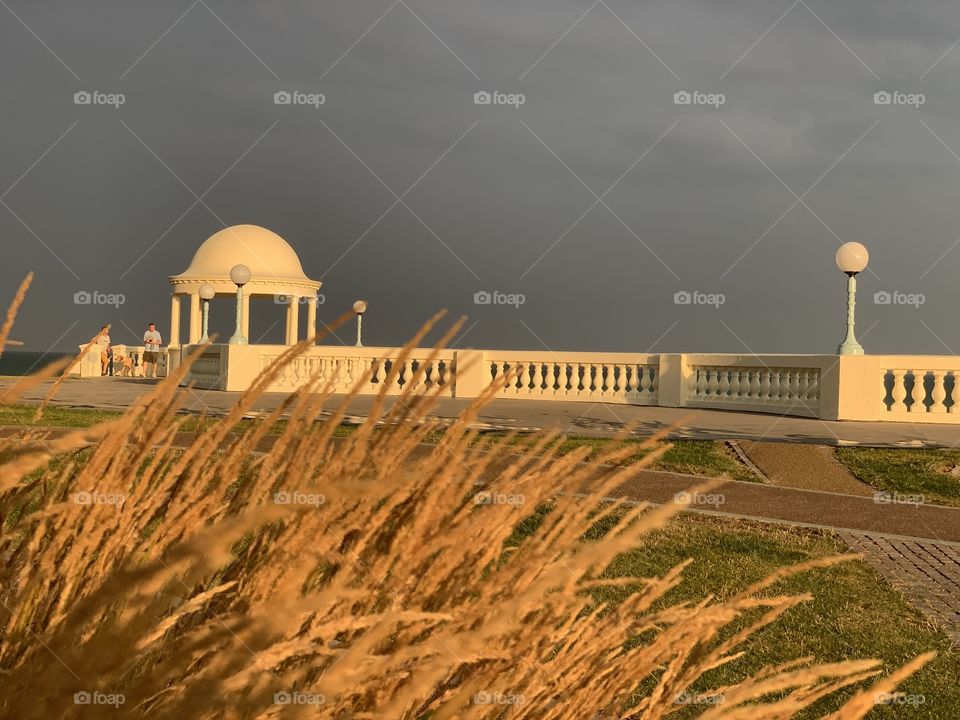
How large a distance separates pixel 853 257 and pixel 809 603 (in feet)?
45.5

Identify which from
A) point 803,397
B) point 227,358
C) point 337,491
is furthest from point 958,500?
point 227,358

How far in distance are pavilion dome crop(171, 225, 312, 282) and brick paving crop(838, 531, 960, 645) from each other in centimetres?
3327

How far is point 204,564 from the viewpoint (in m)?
1.30

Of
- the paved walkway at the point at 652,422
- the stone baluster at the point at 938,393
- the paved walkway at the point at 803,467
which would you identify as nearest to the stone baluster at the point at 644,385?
the paved walkway at the point at 652,422

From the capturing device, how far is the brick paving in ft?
21.5

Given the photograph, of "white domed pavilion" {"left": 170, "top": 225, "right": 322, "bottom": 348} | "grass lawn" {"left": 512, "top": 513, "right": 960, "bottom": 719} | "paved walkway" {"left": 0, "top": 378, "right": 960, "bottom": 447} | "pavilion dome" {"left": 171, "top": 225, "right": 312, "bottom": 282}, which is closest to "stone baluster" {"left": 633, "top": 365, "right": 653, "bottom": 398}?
"paved walkway" {"left": 0, "top": 378, "right": 960, "bottom": 447}

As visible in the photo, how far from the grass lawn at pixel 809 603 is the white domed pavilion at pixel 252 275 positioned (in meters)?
31.6

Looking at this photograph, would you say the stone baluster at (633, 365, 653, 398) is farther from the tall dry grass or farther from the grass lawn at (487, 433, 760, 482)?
the tall dry grass

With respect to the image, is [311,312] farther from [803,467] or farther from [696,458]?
[803,467]

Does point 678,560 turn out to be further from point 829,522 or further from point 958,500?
point 958,500

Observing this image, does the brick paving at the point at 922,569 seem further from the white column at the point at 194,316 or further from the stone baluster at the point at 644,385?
the white column at the point at 194,316

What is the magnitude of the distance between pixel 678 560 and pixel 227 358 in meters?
22.1

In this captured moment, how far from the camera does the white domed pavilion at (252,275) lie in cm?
3922

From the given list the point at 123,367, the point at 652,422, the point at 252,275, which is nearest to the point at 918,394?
the point at 652,422
